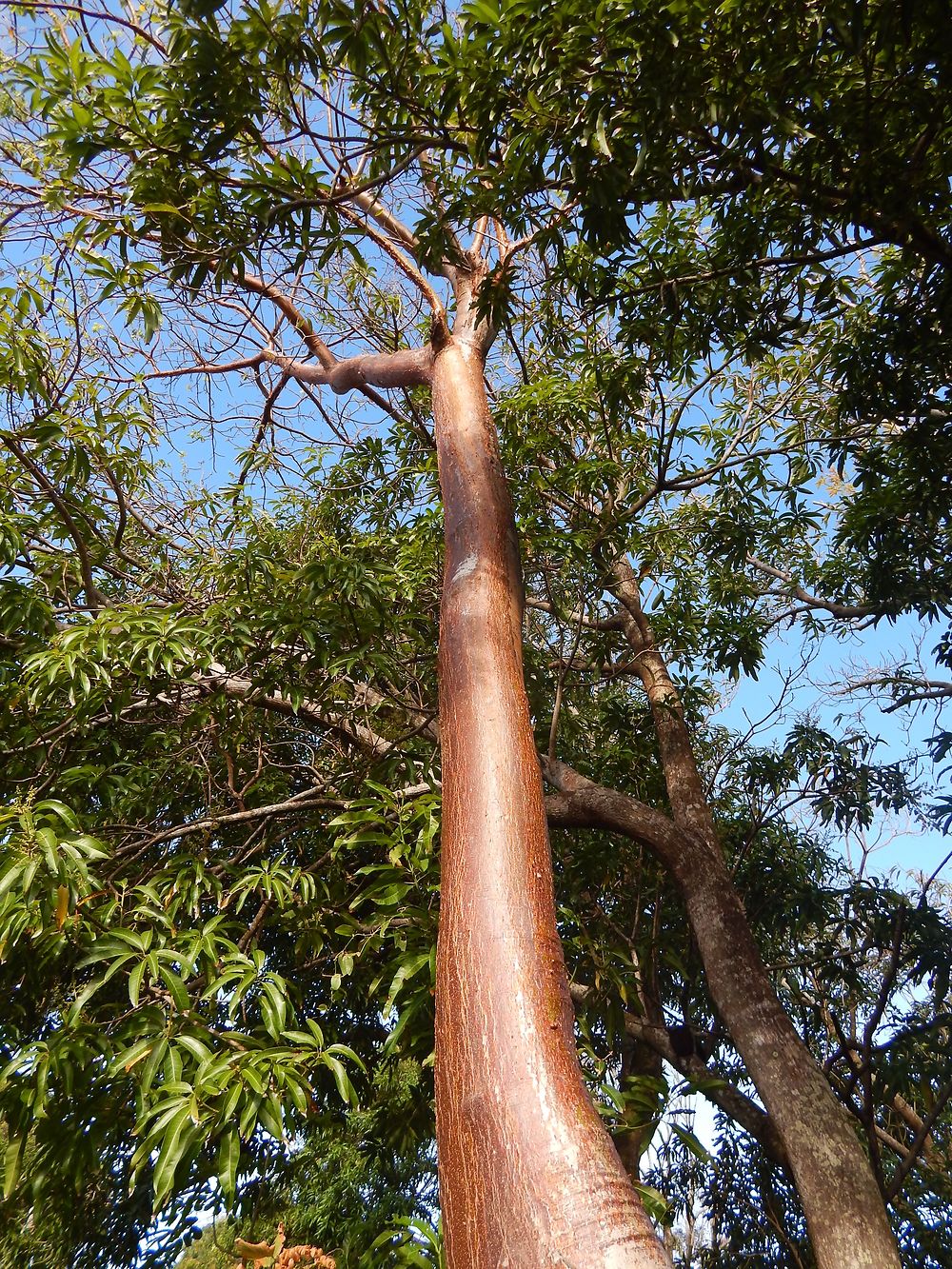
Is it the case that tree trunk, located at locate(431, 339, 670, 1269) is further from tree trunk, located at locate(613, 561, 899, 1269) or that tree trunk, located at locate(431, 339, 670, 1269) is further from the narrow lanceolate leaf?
tree trunk, located at locate(613, 561, 899, 1269)

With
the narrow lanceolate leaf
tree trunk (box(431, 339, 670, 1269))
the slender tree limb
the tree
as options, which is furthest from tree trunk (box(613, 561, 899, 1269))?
the narrow lanceolate leaf

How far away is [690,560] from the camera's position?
4.47 m

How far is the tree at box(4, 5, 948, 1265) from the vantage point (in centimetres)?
148

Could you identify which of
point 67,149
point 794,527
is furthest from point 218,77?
point 794,527

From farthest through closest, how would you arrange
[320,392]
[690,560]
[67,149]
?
[320,392], [690,560], [67,149]

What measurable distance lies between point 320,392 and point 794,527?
3176 mm

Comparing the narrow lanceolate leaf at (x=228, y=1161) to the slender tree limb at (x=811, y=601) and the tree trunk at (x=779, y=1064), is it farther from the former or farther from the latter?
the slender tree limb at (x=811, y=601)

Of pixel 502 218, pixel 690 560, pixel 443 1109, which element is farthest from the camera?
pixel 690 560

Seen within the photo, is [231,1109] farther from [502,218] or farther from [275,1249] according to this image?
[502,218]

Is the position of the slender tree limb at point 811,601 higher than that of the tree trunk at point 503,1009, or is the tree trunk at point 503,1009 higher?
the slender tree limb at point 811,601

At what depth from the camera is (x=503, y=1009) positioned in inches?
46.8

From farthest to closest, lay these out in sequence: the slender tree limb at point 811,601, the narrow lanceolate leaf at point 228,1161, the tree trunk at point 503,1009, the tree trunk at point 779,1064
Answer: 1. the slender tree limb at point 811,601
2. the tree trunk at point 779,1064
3. the narrow lanceolate leaf at point 228,1161
4. the tree trunk at point 503,1009

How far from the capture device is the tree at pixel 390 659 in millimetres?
1477

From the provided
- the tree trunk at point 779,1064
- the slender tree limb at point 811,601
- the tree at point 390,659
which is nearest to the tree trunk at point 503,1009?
the tree at point 390,659
